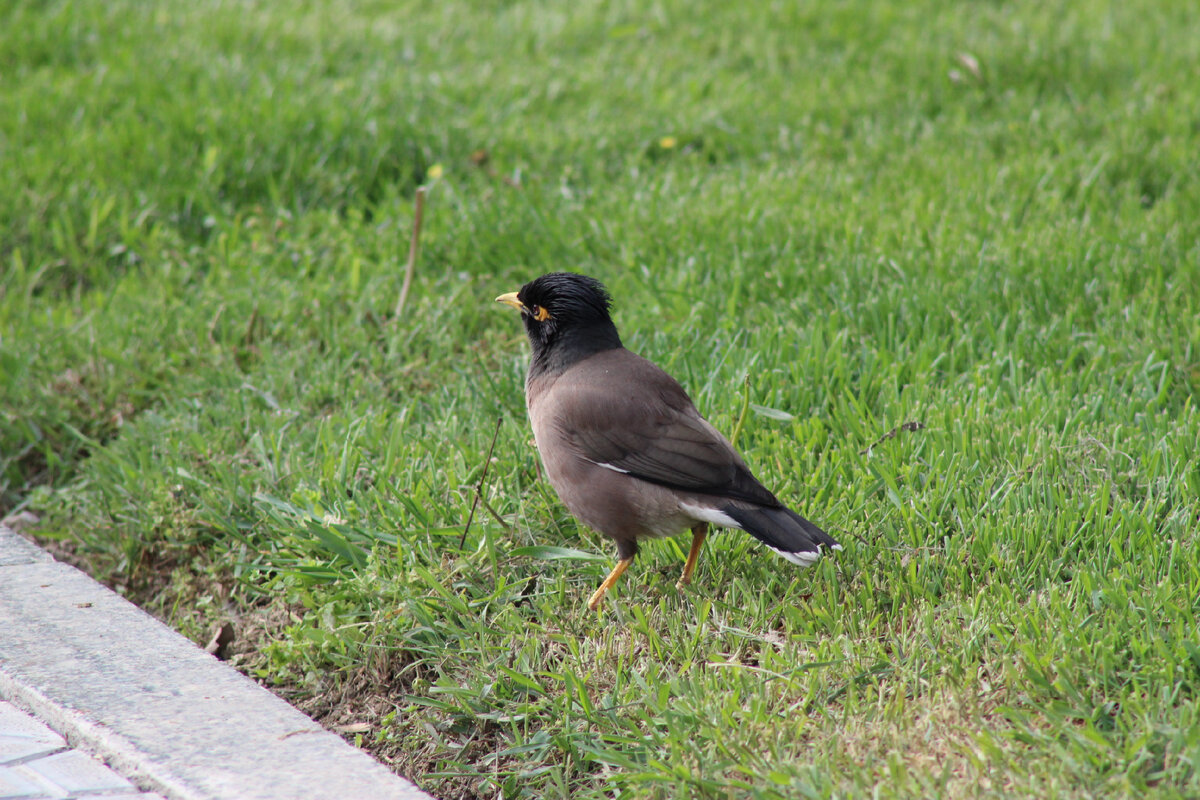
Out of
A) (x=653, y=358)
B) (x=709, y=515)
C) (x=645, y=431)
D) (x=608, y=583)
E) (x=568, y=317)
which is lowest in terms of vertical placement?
(x=608, y=583)

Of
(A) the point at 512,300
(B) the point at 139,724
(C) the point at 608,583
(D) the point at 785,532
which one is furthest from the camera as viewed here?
(A) the point at 512,300

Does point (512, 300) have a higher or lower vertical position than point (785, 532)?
higher

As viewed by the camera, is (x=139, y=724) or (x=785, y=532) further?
(x=785, y=532)

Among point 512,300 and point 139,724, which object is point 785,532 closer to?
point 512,300

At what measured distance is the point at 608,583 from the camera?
3574 millimetres

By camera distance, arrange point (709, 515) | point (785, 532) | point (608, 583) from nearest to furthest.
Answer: point (785, 532) < point (709, 515) < point (608, 583)

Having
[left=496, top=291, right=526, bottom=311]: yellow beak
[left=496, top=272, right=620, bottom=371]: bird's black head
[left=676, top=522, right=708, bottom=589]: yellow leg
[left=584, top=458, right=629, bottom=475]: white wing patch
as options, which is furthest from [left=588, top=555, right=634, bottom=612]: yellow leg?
[left=496, top=291, right=526, bottom=311]: yellow beak

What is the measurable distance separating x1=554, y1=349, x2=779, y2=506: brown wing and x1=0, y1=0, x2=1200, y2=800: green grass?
0.35 metres

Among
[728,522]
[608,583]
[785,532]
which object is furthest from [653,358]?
[785,532]

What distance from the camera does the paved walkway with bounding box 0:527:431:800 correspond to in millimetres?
2756

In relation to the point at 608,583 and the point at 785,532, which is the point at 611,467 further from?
the point at 785,532

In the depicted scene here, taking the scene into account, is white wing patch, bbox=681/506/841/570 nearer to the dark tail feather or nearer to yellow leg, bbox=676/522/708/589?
the dark tail feather

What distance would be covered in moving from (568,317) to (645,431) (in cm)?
57

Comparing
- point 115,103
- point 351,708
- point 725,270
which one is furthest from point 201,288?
point 351,708
